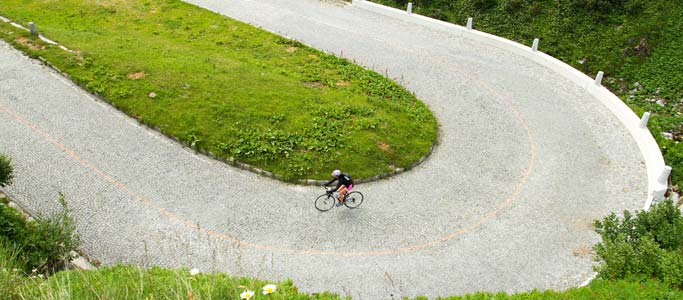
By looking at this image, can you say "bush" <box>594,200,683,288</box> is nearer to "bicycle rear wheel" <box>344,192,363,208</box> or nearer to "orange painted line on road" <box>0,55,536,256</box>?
"orange painted line on road" <box>0,55,536,256</box>

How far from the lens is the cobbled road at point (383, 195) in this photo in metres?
16.3

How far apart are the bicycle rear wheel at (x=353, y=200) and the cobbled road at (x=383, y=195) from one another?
9.5 inches

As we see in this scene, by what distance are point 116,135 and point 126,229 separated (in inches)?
231

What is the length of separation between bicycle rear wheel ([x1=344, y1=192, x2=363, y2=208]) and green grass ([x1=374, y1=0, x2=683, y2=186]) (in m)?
12.5

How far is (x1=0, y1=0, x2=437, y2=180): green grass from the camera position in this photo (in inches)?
821

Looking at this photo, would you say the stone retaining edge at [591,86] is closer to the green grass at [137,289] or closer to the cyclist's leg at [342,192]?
the cyclist's leg at [342,192]

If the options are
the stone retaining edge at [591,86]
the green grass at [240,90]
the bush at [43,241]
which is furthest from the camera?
the green grass at [240,90]

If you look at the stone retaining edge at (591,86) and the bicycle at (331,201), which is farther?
the stone retaining edge at (591,86)

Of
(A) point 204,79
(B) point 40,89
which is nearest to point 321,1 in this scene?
(A) point 204,79

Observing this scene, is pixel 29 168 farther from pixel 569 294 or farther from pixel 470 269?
pixel 569 294

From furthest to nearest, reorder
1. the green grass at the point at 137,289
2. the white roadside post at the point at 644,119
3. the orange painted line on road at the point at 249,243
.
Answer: the white roadside post at the point at 644,119 < the orange painted line on road at the point at 249,243 < the green grass at the point at 137,289

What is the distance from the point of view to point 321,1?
34.6 meters

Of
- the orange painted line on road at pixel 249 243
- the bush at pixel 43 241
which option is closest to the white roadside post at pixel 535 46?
the orange painted line on road at pixel 249 243

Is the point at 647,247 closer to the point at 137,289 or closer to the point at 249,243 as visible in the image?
the point at 249,243
